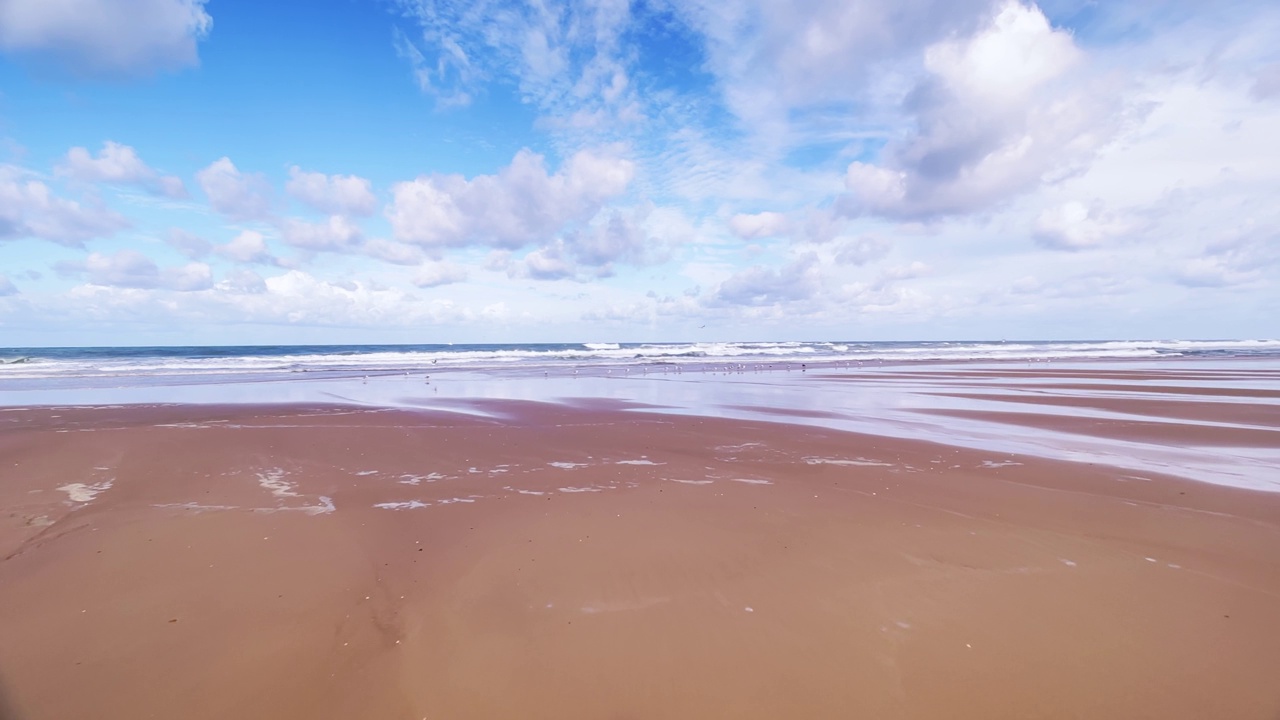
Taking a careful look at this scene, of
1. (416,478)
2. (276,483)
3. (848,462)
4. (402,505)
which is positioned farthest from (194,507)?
(848,462)

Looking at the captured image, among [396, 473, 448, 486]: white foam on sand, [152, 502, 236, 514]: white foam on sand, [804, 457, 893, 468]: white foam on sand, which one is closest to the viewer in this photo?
[152, 502, 236, 514]: white foam on sand

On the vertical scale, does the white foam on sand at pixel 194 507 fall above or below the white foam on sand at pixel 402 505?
above

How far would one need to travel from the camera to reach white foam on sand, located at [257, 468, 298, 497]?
7531mm

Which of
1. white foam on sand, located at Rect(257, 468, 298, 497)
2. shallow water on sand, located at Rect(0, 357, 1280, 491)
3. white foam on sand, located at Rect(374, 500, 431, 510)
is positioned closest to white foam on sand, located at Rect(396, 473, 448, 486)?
white foam on sand, located at Rect(374, 500, 431, 510)

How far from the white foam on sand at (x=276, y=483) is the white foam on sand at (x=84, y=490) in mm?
1819

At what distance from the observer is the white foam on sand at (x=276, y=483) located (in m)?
7.53

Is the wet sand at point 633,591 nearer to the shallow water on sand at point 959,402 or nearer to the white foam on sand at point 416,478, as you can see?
the white foam on sand at point 416,478

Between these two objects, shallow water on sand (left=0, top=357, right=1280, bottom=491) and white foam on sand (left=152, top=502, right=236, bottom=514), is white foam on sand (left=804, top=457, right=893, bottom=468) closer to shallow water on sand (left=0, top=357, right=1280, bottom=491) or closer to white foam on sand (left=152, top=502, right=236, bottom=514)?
shallow water on sand (left=0, top=357, right=1280, bottom=491)

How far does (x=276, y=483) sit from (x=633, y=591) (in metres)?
6.18

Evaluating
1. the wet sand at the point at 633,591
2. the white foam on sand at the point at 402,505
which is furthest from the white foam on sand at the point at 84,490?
the white foam on sand at the point at 402,505

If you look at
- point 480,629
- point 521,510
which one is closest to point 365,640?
point 480,629

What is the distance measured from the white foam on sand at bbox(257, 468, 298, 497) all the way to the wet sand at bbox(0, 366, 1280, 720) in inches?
2.4

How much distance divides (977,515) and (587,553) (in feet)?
15.1

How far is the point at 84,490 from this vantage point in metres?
7.66
